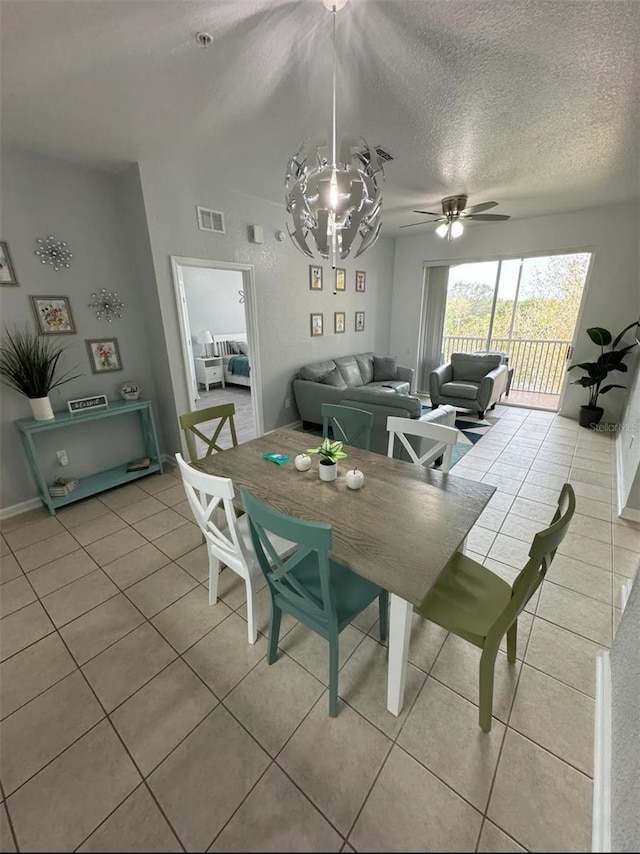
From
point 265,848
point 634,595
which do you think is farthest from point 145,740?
point 634,595

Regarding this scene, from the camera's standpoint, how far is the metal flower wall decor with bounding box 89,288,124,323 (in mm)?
2816

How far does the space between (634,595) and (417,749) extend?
112cm

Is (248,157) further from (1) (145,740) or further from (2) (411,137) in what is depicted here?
(1) (145,740)

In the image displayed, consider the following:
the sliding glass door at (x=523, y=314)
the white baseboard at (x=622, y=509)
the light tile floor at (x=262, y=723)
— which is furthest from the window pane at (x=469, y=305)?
the light tile floor at (x=262, y=723)

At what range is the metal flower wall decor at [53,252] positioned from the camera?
97.5 inches

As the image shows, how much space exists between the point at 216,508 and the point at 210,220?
9.24ft

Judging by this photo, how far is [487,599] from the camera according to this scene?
1.30 meters

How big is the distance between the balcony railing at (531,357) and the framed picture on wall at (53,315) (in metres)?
5.46

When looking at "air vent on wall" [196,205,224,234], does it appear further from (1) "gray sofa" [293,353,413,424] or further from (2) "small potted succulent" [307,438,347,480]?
(2) "small potted succulent" [307,438,347,480]

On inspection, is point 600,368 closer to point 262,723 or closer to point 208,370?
point 262,723

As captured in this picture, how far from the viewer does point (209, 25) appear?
4.48ft

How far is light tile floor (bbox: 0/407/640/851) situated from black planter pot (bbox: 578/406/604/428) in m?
2.69

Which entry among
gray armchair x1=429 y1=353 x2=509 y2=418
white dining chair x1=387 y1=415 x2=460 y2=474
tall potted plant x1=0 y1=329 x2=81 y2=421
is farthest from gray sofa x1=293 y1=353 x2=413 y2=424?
tall potted plant x1=0 y1=329 x2=81 y2=421

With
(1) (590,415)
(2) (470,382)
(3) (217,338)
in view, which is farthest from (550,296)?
(3) (217,338)
